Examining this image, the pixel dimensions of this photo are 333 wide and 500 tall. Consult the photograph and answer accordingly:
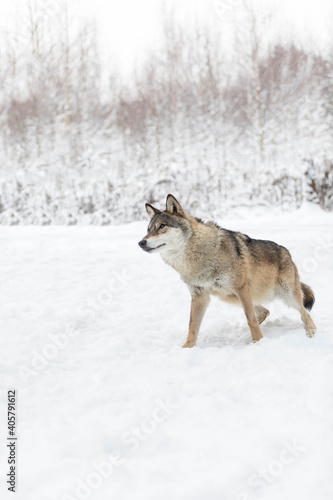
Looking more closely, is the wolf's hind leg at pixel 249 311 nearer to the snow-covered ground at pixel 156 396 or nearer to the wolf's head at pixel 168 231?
the snow-covered ground at pixel 156 396

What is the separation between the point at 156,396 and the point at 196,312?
1.37m

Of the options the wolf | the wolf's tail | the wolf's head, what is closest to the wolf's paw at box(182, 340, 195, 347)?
the wolf

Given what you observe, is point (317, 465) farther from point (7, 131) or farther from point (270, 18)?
point (7, 131)

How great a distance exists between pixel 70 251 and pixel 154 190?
5.19m

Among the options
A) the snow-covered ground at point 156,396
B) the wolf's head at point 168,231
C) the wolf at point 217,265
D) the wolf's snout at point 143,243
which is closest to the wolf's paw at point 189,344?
the wolf at point 217,265

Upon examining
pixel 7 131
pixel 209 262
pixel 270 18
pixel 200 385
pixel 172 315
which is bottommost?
pixel 172 315

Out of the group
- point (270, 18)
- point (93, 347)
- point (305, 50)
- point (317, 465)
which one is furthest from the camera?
point (305, 50)

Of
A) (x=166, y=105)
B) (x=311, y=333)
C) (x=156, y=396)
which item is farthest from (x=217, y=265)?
(x=166, y=105)

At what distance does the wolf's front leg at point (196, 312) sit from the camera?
3.78 metres

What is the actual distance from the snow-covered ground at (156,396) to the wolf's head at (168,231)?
3.07ft

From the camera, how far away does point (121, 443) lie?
2068mm

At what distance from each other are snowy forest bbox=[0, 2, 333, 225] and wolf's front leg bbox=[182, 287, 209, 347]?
897 centimetres

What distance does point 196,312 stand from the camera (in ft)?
12.5

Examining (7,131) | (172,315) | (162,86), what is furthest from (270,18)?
(172,315)
